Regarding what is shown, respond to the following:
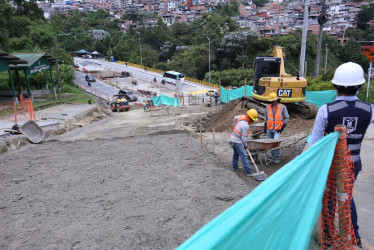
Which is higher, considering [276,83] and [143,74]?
[276,83]

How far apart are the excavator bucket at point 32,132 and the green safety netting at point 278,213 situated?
11963 millimetres

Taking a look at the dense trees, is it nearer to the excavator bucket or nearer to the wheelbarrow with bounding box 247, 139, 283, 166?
the excavator bucket

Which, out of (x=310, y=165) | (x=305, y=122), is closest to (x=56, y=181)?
(x=310, y=165)

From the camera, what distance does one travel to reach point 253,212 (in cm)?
161

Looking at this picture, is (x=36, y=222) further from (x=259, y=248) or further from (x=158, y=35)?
(x=158, y=35)

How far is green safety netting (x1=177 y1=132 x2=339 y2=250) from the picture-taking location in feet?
4.85

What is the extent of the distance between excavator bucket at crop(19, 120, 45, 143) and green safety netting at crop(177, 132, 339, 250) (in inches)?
471

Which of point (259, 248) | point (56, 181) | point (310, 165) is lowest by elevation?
point (56, 181)

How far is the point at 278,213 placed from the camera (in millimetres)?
1832

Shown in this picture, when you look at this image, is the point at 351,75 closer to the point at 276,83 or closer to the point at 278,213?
the point at 278,213

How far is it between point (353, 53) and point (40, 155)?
60.2 m

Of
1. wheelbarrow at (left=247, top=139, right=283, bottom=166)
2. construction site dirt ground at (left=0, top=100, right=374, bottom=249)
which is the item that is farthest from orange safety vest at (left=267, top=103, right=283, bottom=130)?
construction site dirt ground at (left=0, top=100, right=374, bottom=249)

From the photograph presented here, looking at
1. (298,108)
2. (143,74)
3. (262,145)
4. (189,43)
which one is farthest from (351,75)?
(189,43)

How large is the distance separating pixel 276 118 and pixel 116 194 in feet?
14.9
